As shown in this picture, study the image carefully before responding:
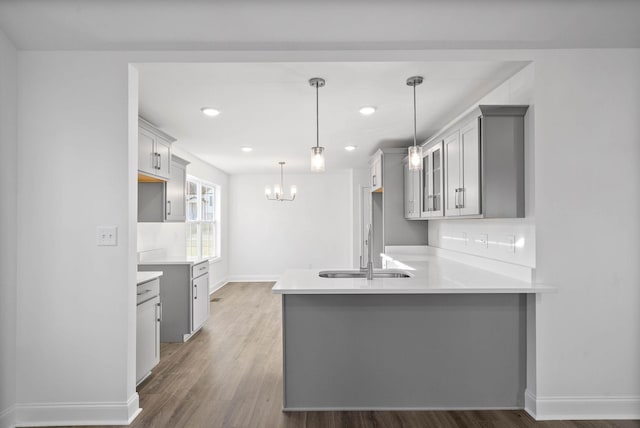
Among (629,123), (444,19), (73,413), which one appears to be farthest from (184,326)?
(629,123)

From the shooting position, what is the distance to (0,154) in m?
2.25

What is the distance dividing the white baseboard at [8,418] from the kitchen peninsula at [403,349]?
5.39 feet

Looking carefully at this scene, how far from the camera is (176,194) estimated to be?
14.5ft

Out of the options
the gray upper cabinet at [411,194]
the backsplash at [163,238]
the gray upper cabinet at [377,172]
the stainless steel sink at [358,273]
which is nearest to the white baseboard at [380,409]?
the stainless steel sink at [358,273]

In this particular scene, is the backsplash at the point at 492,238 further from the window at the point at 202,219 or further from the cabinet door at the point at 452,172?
the window at the point at 202,219

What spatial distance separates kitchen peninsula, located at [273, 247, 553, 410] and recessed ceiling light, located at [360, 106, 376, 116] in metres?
1.79

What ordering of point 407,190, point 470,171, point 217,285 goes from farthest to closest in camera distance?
point 217,285 → point 407,190 → point 470,171

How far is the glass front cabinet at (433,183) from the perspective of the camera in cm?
367

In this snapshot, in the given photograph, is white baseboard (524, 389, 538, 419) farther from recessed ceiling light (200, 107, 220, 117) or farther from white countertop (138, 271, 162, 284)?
recessed ceiling light (200, 107, 220, 117)

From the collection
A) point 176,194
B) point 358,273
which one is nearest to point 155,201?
point 176,194

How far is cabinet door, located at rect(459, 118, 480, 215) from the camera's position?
278 cm

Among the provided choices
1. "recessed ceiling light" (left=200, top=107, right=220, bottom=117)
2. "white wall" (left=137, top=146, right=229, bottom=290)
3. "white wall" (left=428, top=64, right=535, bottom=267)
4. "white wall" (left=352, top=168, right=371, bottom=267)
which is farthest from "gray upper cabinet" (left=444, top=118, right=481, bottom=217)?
"white wall" (left=352, top=168, right=371, bottom=267)

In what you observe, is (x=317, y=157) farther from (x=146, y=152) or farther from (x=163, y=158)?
(x=163, y=158)

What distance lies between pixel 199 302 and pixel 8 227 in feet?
7.91
